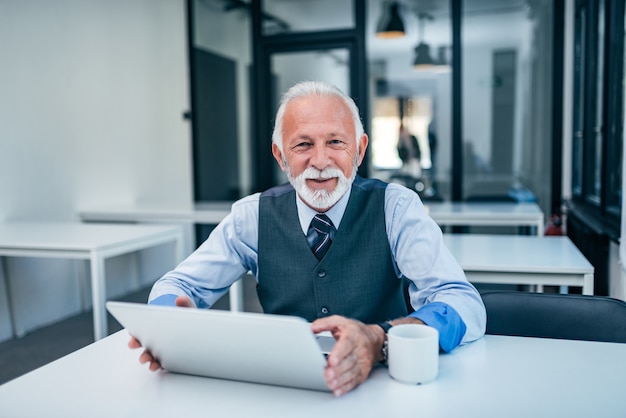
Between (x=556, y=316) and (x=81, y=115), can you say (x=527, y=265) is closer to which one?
(x=556, y=316)

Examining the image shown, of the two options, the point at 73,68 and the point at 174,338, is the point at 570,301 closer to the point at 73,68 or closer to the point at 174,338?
the point at 174,338

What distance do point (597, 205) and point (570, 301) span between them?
2.44 metres

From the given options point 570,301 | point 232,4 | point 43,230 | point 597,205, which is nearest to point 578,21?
point 597,205

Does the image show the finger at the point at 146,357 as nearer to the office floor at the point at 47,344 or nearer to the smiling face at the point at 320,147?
the smiling face at the point at 320,147

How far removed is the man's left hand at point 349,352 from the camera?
34.7 inches

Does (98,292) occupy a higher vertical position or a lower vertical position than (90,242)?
lower

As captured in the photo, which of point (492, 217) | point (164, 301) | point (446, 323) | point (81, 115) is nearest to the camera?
point (446, 323)

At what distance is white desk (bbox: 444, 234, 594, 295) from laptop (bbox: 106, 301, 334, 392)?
1.38 m

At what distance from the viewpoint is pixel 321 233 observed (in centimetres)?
147

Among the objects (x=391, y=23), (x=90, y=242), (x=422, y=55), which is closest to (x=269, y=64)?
(x=391, y=23)

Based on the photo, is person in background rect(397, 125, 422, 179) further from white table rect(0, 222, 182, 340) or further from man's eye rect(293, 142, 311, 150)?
man's eye rect(293, 142, 311, 150)

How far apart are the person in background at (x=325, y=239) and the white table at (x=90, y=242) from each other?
1.49m

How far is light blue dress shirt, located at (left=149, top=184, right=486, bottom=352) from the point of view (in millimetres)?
1164

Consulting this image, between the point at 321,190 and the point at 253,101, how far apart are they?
4049 mm
